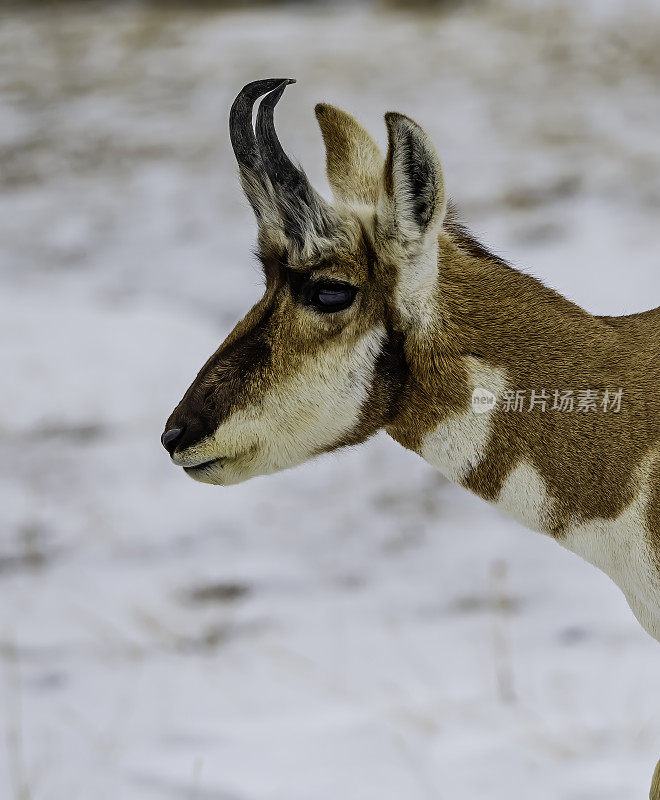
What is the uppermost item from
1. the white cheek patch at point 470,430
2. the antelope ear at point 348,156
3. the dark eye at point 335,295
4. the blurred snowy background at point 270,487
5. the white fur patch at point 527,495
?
the antelope ear at point 348,156

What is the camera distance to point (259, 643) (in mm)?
6023

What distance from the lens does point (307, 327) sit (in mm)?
3209

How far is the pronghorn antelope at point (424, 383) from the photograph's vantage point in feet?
10.4

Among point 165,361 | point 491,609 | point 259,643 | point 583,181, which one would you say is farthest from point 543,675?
point 583,181

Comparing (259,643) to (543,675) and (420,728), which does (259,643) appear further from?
(543,675)

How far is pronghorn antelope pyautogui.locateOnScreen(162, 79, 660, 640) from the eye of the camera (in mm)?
3178

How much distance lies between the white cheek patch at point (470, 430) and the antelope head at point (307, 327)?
0.18 m

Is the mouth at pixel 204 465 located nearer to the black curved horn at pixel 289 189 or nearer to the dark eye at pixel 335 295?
the dark eye at pixel 335 295

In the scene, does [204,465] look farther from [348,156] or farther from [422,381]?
[348,156]

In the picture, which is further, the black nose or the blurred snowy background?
the blurred snowy background

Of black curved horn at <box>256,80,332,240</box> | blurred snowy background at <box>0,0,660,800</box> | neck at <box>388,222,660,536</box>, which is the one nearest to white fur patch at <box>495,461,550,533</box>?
neck at <box>388,222,660,536</box>

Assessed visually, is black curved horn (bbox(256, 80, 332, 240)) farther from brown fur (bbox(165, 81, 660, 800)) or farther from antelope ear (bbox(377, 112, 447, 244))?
antelope ear (bbox(377, 112, 447, 244))

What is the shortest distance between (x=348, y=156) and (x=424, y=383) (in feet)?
2.92

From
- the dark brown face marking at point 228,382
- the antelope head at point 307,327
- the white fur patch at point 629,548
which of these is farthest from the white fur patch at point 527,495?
the dark brown face marking at point 228,382
